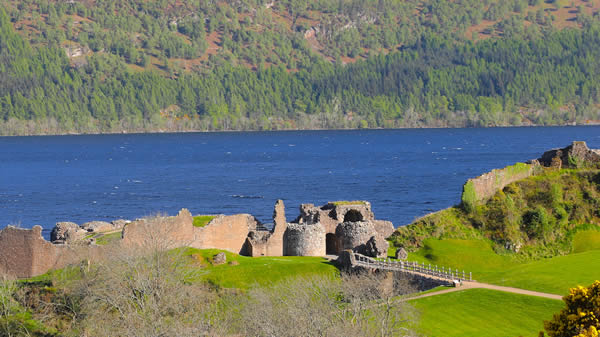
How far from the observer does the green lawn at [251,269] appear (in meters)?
61.9

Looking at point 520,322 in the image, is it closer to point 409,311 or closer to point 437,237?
point 409,311

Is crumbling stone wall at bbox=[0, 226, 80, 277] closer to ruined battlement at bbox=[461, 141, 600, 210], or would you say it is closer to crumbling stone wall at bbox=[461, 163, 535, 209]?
crumbling stone wall at bbox=[461, 163, 535, 209]

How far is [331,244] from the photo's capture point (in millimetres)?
75188

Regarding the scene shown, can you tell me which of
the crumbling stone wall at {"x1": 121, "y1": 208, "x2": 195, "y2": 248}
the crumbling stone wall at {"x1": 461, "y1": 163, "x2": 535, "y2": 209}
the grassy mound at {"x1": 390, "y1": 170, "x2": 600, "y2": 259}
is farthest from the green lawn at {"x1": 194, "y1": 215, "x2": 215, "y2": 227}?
the crumbling stone wall at {"x1": 461, "y1": 163, "x2": 535, "y2": 209}

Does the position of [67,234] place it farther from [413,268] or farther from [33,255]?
[413,268]

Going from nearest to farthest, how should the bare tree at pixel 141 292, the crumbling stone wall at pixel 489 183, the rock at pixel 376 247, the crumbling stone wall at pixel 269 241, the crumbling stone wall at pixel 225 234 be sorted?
the bare tree at pixel 141 292 → the rock at pixel 376 247 → the crumbling stone wall at pixel 225 234 → the crumbling stone wall at pixel 269 241 → the crumbling stone wall at pixel 489 183

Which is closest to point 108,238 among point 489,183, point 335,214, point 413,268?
point 335,214

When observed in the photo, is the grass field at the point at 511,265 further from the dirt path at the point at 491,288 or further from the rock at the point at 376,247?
the rock at the point at 376,247

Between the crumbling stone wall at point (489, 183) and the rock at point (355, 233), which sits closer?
the rock at point (355, 233)

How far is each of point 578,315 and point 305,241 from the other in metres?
36.8

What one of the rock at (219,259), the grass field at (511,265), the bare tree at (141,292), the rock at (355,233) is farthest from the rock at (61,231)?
the grass field at (511,265)

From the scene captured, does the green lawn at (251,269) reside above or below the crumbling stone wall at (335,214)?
below

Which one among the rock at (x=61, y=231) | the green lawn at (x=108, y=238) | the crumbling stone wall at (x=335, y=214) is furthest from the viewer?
the crumbling stone wall at (x=335, y=214)

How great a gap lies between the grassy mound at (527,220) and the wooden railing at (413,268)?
295 inches
